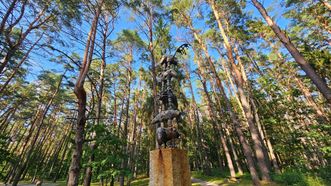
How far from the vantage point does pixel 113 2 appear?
8.22 metres

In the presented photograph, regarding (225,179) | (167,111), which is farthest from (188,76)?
(167,111)

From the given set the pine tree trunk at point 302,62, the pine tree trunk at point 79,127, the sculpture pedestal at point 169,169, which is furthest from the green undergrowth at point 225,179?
the pine tree trunk at point 79,127

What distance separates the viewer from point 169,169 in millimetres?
2812

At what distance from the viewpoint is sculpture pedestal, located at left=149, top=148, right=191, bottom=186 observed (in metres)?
2.78

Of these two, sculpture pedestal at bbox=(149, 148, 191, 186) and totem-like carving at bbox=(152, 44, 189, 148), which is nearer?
sculpture pedestal at bbox=(149, 148, 191, 186)

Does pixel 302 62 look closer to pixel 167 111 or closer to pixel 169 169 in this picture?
pixel 167 111

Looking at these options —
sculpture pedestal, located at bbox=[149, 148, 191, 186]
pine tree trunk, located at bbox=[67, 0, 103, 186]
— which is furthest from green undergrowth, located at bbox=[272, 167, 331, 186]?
pine tree trunk, located at bbox=[67, 0, 103, 186]

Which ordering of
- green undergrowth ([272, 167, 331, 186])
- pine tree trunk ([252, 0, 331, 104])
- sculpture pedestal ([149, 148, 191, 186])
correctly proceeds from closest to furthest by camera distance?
sculpture pedestal ([149, 148, 191, 186]) → pine tree trunk ([252, 0, 331, 104]) → green undergrowth ([272, 167, 331, 186])

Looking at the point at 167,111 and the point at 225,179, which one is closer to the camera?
the point at 167,111

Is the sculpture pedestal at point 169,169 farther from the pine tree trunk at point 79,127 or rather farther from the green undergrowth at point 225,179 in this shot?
the green undergrowth at point 225,179

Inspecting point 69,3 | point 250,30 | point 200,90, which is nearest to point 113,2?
point 69,3

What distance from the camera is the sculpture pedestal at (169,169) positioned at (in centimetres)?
278

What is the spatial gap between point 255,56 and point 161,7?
10.2 meters

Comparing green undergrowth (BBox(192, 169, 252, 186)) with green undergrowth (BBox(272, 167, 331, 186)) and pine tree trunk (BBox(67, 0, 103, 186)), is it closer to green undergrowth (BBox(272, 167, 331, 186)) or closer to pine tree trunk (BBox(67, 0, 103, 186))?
green undergrowth (BBox(272, 167, 331, 186))
